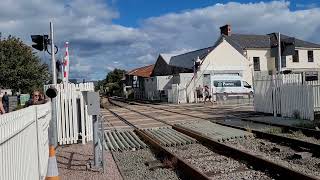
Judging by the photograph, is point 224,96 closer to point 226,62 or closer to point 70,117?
point 226,62

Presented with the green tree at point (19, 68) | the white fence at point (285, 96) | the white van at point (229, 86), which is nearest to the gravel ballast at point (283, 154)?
the white fence at point (285, 96)

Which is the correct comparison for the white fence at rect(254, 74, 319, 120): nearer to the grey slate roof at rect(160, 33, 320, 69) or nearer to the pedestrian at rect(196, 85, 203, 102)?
the pedestrian at rect(196, 85, 203, 102)

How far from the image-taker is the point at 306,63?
1982 inches

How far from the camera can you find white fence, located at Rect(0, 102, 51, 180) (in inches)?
164

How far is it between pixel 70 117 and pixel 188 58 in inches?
1442

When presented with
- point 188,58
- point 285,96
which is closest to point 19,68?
point 188,58

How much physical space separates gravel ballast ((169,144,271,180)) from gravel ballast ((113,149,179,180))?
71cm

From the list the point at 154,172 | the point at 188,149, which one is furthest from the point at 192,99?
the point at 154,172

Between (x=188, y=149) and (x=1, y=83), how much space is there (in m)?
36.0

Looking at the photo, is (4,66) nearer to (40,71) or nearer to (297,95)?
(40,71)

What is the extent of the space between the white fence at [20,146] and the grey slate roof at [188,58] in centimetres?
3691

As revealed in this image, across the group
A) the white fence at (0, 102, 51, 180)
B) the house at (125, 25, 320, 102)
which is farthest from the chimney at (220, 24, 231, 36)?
the white fence at (0, 102, 51, 180)

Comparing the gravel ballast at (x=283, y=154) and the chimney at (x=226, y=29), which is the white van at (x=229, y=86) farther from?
the gravel ballast at (x=283, y=154)

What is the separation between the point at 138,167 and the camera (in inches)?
365
